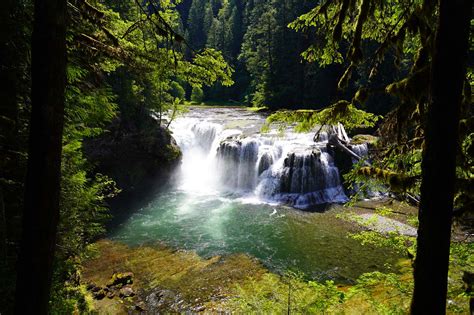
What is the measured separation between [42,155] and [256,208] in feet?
50.1

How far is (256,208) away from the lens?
18.0 metres

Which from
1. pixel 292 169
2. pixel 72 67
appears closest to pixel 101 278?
pixel 72 67

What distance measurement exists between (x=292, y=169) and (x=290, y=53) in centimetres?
2861

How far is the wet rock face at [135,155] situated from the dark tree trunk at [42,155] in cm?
1563

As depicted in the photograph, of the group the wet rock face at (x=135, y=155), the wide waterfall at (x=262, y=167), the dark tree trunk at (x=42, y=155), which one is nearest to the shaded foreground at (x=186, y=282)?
the dark tree trunk at (x=42, y=155)

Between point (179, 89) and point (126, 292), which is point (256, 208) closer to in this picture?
point (126, 292)

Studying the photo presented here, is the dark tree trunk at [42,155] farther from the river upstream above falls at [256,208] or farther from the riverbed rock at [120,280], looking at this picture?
the river upstream above falls at [256,208]

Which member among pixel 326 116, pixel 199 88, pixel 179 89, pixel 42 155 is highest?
pixel 179 89

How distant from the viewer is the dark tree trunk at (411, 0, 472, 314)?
8.78ft

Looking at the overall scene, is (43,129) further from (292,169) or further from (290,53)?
(290,53)

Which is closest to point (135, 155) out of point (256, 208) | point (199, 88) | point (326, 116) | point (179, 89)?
point (256, 208)

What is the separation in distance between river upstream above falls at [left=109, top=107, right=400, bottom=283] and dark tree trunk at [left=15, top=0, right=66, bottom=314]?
886 cm

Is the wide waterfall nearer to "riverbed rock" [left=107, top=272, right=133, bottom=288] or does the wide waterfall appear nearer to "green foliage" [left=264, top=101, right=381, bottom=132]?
"riverbed rock" [left=107, top=272, right=133, bottom=288]

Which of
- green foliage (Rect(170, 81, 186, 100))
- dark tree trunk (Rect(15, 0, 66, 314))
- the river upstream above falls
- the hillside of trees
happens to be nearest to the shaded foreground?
the river upstream above falls
